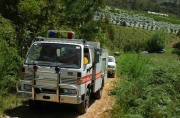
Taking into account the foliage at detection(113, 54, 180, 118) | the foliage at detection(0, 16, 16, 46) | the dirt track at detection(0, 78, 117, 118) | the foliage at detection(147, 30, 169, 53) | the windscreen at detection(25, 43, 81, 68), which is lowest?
the foliage at detection(147, 30, 169, 53)

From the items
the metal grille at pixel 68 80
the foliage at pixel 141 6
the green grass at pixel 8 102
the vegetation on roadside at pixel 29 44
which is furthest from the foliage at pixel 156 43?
the metal grille at pixel 68 80

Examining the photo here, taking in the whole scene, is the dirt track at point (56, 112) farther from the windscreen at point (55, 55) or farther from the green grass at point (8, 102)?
the windscreen at point (55, 55)

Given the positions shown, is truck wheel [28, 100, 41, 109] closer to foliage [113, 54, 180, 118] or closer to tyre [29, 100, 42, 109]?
tyre [29, 100, 42, 109]

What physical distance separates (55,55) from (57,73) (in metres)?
0.97

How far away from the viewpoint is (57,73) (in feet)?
38.4

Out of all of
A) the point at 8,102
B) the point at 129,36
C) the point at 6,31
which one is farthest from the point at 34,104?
the point at 129,36

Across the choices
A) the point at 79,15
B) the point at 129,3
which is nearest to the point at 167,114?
the point at 79,15

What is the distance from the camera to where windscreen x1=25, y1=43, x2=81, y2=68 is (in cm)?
1222

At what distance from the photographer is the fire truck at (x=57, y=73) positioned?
462 inches

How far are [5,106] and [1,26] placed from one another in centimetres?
311

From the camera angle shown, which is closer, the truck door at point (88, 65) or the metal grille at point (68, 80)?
the metal grille at point (68, 80)

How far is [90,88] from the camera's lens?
1397 cm

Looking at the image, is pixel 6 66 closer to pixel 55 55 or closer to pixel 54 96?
pixel 55 55

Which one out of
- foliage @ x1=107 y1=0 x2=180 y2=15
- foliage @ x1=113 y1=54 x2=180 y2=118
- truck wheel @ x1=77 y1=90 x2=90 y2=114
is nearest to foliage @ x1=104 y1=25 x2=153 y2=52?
foliage @ x1=107 y1=0 x2=180 y2=15
